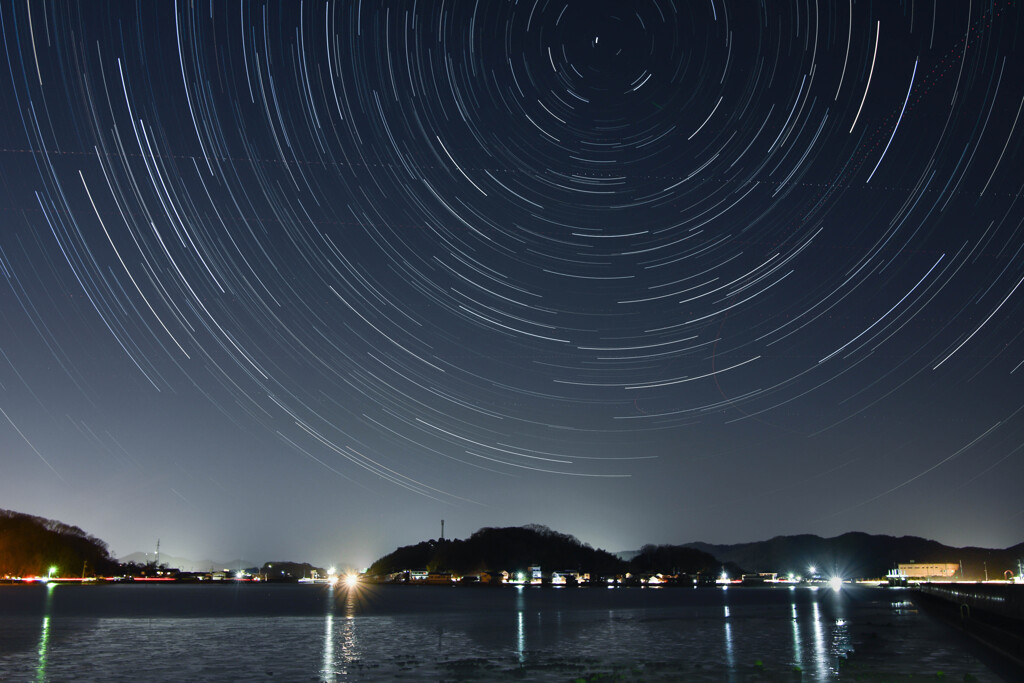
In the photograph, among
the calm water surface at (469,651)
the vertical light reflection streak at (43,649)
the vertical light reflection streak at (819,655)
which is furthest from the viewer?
the vertical light reflection streak at (819,655)

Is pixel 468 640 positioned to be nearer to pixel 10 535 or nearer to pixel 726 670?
pixel 726 670

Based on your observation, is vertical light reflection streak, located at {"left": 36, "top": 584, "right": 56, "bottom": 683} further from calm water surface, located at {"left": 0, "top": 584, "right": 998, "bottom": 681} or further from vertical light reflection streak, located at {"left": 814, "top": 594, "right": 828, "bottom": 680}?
vertical light reflection streak, located at {"left": 814, "top": 594, "right": 828, "bottom": 680}

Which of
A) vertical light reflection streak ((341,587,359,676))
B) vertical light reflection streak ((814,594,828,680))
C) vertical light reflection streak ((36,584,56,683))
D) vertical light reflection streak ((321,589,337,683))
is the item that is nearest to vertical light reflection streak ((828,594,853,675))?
vertical light reflection streak ((814,594,828,680))

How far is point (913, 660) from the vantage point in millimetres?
28500

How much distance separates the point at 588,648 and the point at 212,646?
593 inches

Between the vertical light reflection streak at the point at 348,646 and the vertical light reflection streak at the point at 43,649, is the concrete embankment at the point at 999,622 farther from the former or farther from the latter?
the vertical light reflection streak at the point at 43,649

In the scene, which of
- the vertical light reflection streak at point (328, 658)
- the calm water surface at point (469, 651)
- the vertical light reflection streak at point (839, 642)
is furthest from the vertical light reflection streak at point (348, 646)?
the vertical light reflection streak at point (839, 642)

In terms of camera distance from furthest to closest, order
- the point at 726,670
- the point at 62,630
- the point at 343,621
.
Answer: the point at 343,621
the point at 62,630
the point at 726,670

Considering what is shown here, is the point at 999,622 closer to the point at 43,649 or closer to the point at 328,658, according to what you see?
the point at 328,658

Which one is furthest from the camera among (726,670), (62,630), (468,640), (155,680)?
(62,630)

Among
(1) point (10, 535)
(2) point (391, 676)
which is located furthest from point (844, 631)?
(1) point (10, 535)

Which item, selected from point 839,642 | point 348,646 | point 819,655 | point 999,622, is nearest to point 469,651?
point 348,646

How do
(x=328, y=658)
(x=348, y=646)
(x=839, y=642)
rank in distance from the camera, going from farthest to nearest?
(x=839, y=642), (x=348, y=646), (x=328, y=658)

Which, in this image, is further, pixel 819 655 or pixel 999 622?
pixel 999 622
